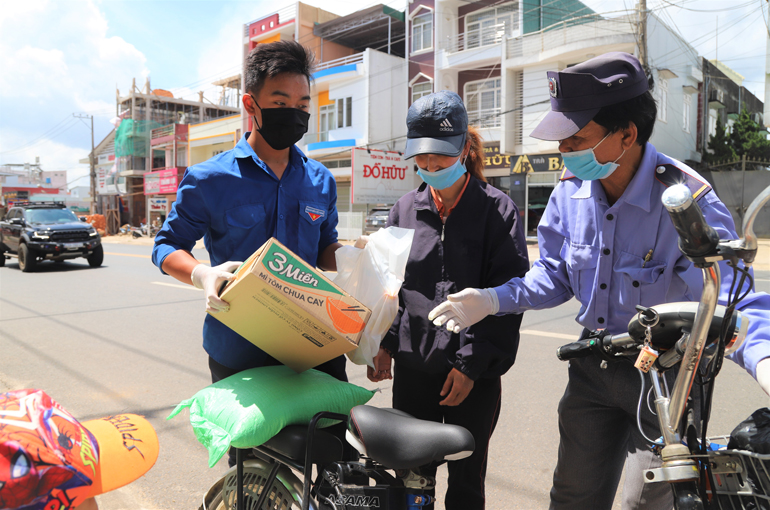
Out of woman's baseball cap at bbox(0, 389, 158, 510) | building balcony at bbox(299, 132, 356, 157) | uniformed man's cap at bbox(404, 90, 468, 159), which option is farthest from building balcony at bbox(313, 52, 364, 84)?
woman's baseball cap at bbox(0, 389, 158, 510)

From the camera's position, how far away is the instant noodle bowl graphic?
1.73m

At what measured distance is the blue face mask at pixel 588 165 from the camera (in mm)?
1777

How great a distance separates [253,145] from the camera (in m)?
2.20

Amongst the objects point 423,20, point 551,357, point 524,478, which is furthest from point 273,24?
point 524,478

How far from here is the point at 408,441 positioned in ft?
5.21

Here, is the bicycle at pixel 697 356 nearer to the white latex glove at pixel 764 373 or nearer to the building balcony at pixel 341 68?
the white latex glove at pixel 764 373

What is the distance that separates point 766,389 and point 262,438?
1412 millimetres

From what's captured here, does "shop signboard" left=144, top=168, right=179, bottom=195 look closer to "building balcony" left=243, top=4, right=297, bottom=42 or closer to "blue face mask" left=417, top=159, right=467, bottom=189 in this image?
"building balcony" left=243, top=4, right=297, bottom=42

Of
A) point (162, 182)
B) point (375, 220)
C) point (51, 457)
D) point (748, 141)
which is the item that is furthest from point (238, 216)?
point (162, 182)

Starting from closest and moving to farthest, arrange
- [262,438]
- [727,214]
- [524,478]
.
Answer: [727,214] < [262,438] < [524,478]

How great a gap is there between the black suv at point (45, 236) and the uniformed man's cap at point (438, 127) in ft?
46.9

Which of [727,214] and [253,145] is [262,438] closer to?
[253,145]

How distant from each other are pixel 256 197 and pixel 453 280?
84cm

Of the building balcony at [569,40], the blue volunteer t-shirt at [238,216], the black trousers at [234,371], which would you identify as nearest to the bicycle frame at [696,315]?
the black trousers at [234,371]
